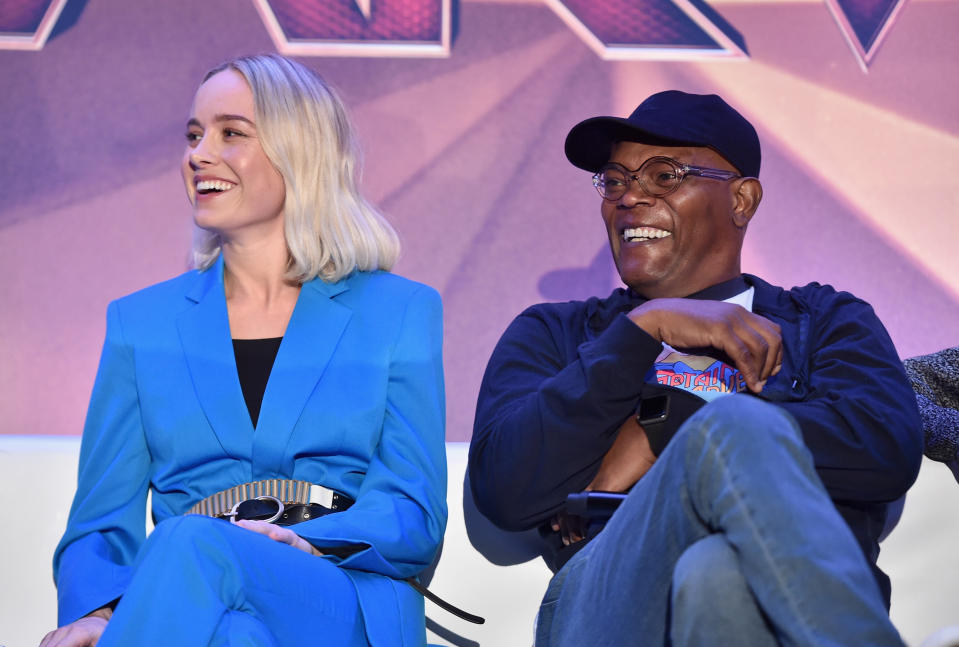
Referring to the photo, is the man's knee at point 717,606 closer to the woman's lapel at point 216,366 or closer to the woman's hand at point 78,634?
the woman's hand at point 78,634

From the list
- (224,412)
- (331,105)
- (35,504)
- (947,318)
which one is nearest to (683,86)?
(947,318)

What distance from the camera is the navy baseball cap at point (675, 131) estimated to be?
2446 mm

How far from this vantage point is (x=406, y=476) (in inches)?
88.9

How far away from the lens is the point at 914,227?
3480mm

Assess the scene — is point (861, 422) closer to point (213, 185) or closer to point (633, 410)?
point (633, 410)

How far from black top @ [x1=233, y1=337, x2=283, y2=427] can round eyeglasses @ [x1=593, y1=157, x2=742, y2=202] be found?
830 mm

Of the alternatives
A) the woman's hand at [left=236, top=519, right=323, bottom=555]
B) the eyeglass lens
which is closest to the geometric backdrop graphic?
the eyeglass lens

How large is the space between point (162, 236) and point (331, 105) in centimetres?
121

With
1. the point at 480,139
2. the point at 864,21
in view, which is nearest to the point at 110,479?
the point at 480,139

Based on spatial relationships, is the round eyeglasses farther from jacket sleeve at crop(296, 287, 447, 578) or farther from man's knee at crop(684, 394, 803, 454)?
man's knee at crop(684, 394, 803, 454)

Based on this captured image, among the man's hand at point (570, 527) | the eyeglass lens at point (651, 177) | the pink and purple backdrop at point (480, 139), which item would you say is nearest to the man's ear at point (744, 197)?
the eyeglass lens at point (651, 177)

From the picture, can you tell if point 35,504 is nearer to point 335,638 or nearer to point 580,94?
point 335,638

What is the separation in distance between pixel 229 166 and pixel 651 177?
3.06 feet

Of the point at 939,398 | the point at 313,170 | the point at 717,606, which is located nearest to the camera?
the point at 717,606
